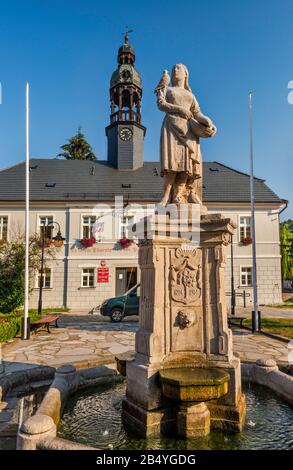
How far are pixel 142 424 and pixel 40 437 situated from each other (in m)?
1.29

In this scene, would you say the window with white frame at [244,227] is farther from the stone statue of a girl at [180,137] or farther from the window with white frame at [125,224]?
the stone statue of a girl at [180,137]

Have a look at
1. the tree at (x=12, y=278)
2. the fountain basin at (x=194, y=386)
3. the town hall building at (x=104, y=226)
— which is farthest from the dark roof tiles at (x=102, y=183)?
the fountain basin at (x=194, y=386)

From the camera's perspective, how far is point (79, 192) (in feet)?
77.9

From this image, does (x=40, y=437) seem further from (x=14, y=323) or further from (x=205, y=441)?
(x=14, y=323)

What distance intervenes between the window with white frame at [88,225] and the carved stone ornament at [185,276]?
18883 mm

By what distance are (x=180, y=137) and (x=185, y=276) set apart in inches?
79.3

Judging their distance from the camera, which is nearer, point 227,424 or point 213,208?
point 227,424

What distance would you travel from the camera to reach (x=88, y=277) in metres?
22.5

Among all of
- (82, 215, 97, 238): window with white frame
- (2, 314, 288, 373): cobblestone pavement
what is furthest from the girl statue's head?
(82, 215, 97, 238): window with white frame

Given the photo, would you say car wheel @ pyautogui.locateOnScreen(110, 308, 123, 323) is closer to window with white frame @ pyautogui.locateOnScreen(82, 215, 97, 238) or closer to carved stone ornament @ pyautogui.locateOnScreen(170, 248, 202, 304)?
window with white frame @ pyautogui.locateOnScreen(82, 215, 97, 238)

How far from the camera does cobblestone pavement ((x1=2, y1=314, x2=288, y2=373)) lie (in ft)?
24.0

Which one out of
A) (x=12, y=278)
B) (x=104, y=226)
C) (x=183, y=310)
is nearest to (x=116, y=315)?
(x=12, y=278)

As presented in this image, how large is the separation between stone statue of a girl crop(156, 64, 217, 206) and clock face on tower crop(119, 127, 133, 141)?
2190 centimetres
